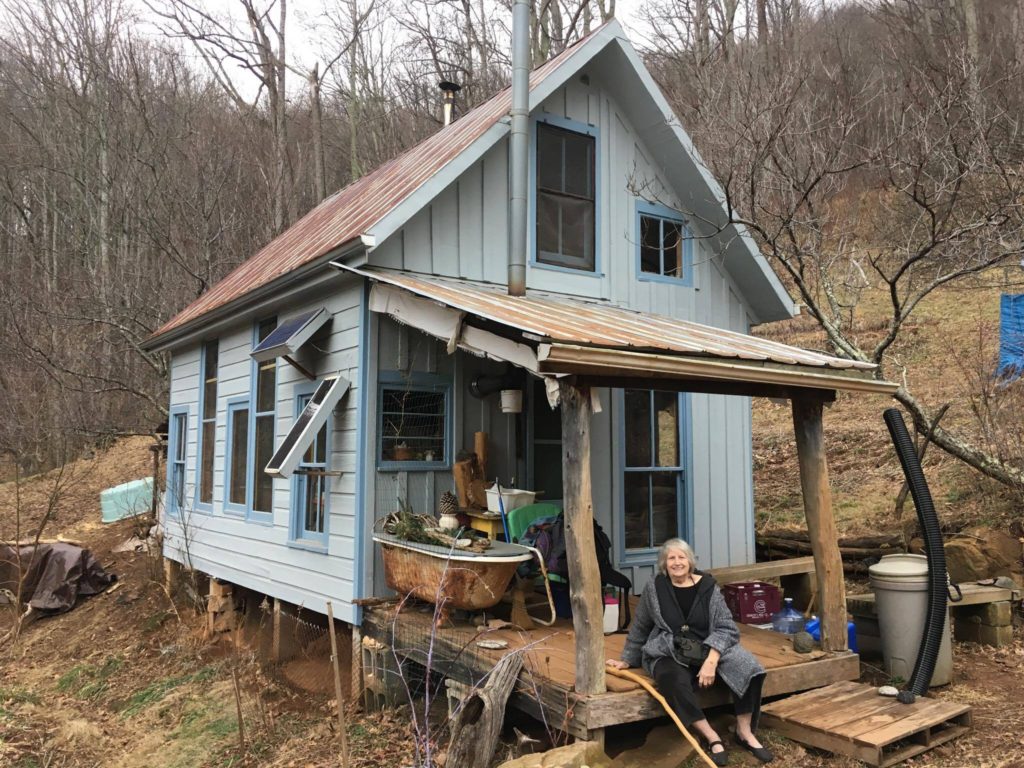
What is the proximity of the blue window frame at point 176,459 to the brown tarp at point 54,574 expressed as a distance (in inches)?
80.5

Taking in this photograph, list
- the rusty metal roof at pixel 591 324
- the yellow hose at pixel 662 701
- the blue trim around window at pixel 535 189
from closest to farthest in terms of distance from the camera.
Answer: the yellow hose at pixel 662 701, the rusty metal roof at pixel 591 324, the blue trim around window at pixel 535 189

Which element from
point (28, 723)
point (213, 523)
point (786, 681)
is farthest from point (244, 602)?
point (786, 681)

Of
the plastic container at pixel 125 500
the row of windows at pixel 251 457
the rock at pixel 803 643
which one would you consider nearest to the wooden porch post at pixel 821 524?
the rock at pixel 803 643

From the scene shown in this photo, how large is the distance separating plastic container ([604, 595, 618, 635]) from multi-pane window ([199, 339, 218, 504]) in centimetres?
633

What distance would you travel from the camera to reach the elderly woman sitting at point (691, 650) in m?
4.80

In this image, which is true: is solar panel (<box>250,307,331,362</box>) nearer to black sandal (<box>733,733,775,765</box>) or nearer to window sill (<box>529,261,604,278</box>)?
window sill (<box>529,261,604,278</box>)

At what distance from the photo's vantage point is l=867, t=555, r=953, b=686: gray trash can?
6004 millimetres

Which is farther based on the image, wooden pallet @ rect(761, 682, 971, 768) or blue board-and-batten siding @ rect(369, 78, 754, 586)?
blue board-and-batten siding @ rect(369, 78, 754, 586)

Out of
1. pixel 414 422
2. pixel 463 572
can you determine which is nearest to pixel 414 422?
pixel 414 422

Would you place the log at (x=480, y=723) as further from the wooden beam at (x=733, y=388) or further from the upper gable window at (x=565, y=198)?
the upper gable window at (x=565, y=198)

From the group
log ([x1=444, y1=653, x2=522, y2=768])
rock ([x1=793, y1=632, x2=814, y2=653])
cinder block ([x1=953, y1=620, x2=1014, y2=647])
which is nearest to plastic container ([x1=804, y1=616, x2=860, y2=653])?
rock ([x1=793, y1=632, x2=814, y2=653])

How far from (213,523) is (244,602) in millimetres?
1127

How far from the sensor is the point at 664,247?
9016 millimetres

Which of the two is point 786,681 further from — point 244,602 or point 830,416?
point 830,416
